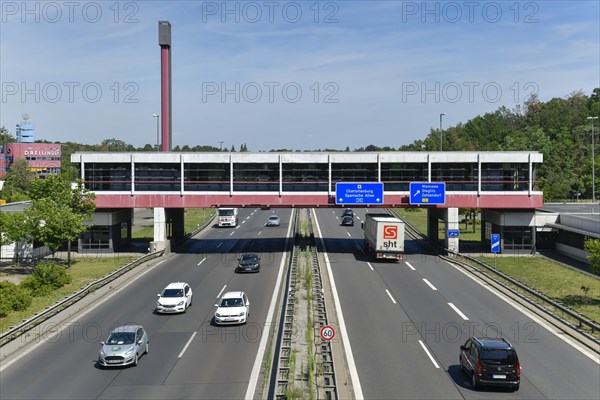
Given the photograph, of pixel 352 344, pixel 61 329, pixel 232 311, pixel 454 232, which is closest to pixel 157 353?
pixel 232 311

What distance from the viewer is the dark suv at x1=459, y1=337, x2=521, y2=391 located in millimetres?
21062

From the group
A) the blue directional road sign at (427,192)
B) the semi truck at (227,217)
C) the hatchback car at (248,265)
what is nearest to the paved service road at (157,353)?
the hatchback car at (248,265)

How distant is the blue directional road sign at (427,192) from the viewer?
181 ft

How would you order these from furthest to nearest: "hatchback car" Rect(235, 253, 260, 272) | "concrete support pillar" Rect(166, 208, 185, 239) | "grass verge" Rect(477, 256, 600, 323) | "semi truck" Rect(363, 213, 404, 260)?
"concrete support pillar" Rect(166, 208, 185, 239)
"semi truck" Rect(363, 213, 404, 260)
"hatchback car" Rect(235, 253, 260, 272)
"grass verge" Rect(477, 256, 600, 323)

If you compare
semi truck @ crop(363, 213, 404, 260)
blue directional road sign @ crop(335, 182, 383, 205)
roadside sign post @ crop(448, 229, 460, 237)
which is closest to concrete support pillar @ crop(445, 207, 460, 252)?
roadside sign post @ crop(448, 229, 460, 237)

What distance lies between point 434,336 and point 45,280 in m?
27.4

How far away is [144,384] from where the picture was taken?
72.5 feet

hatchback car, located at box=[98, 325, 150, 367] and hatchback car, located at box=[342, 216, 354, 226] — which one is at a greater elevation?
hatchback car, located at box=[342, 216, 354, 226]

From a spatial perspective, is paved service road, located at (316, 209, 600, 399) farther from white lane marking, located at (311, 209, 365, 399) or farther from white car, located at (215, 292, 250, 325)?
white car, located at (215, 292, 250, 325)

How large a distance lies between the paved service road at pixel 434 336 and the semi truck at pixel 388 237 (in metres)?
2.37

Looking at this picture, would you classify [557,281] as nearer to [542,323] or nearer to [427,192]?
[542,323]

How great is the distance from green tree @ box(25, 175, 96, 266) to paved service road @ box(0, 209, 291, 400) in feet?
28.3

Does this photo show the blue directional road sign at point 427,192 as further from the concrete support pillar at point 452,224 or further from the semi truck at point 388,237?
the semi truck at point 388,237

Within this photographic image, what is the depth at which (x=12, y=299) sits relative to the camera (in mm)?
34656
